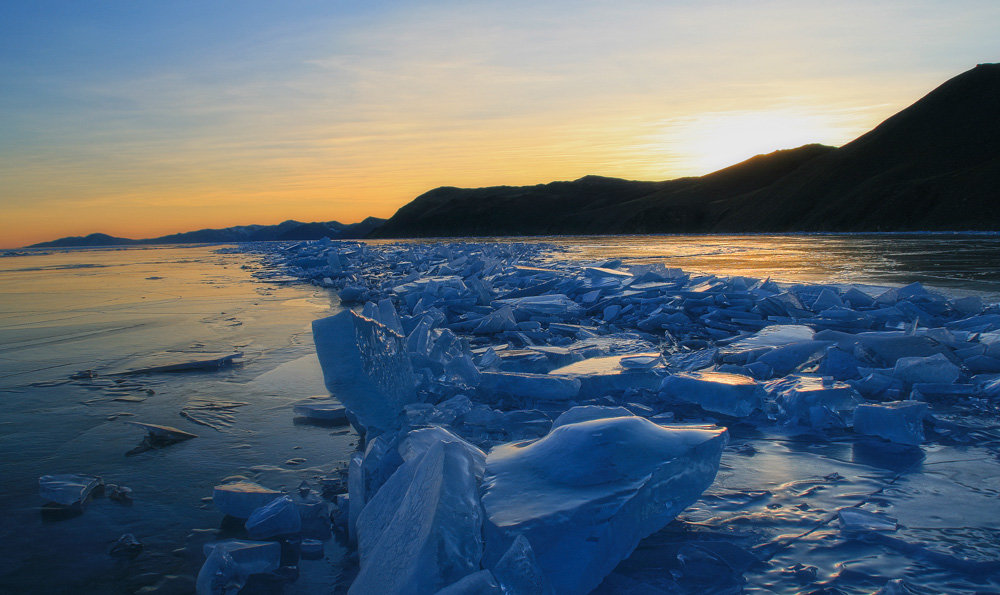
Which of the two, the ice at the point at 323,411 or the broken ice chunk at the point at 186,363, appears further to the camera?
the broken ice chunk at the point at 186,363

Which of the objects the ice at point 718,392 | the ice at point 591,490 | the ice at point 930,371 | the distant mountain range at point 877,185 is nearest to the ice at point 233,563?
the ice at point 591,490

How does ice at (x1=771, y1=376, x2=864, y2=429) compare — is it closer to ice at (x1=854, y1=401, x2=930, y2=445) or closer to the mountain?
ice at (x1=854, y1=401, x2=930, y2=445)

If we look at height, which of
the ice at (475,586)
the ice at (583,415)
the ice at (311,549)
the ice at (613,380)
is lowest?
the ice at (311,549)

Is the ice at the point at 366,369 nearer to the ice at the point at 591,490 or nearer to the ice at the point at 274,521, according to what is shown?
the ice at the point at 274,521

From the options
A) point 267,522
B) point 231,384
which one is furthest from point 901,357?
point 231,384

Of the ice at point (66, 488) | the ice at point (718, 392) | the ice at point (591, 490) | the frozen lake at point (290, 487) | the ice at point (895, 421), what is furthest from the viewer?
the ice at point (718, 392)

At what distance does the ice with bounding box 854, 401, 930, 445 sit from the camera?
2.00 meters

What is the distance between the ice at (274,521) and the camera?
1.48 m

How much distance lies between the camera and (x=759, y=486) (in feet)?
5.49

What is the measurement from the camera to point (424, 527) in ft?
3.74

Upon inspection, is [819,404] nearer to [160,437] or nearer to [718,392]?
[718,392]

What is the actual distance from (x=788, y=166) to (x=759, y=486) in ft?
271

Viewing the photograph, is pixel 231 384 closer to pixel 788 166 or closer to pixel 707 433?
pixel 707 433

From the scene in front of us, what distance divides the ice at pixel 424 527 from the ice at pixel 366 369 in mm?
773
